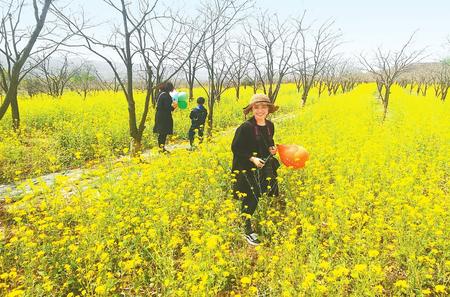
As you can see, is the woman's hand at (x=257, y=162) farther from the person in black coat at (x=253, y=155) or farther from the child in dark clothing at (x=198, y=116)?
the child in dark clothing at (x=198, y=116)

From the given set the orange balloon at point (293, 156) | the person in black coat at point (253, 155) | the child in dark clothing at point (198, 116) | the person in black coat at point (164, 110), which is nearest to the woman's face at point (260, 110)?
the person in black coat at point (253, 155)

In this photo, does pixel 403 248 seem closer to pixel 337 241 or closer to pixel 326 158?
pixel 337 241

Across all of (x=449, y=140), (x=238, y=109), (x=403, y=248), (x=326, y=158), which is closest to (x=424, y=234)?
(x=403, y=248)

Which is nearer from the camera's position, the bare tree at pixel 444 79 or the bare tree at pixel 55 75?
the bare tree at pixel 55 75

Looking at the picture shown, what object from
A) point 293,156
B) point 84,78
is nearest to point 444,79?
point 293,156

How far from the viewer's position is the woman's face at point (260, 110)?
395cm

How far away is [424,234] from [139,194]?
342 cm

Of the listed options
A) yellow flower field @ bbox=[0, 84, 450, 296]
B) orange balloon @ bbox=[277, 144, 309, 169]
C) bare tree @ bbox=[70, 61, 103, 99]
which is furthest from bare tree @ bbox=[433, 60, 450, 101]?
bare tree @ bbox=[70, 61, 103, 99]

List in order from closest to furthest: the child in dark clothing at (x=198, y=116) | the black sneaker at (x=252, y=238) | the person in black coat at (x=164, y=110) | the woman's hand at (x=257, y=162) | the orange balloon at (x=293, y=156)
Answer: the woman's hand at (x=257, y=162) < the black sneaker at (x=252, y=238) < the orange balloon at (x=293, y=156) < the person in black coat at (x=164, y=110) < the child in dark clothing at (x=198, y=116)

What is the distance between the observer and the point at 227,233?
370 centimetres

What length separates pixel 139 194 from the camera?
448 cm

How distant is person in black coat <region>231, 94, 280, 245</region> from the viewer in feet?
13.0

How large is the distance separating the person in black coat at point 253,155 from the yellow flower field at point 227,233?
249 millimetres

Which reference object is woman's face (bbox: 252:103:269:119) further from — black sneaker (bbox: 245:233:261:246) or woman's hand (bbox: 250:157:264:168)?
black sneaker (bbox: 245:233:261:246)
